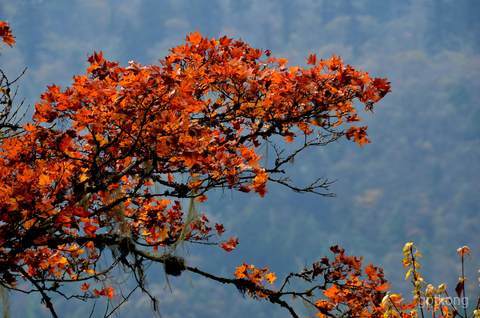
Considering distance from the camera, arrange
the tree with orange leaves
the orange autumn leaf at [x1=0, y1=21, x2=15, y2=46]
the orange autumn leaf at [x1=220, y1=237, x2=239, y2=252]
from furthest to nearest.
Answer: the orange autumn leaf at [x1=220, y1=237, x2=239, y2=252]
the orange autumn leaf at [x1=0, y1=21, x2=15, y2=46]
the tree with orange leaves

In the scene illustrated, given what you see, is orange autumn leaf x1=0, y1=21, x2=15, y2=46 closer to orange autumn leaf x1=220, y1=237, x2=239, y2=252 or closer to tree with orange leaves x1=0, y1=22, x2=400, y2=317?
tree with orange leaves x1=0, y1=22, x2=400, y2=317

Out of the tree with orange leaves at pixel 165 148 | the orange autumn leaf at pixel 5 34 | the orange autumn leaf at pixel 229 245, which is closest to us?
the tree with orange leaves at pixel 165 148

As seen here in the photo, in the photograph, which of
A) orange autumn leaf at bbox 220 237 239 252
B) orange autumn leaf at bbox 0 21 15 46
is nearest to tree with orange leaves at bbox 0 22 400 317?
orange autumn leaf at bbox 0 21 15 46

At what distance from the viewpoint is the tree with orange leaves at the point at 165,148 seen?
5035 millimetres

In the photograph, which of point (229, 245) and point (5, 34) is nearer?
point (5, 34)

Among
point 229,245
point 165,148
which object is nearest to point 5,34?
point 165,148

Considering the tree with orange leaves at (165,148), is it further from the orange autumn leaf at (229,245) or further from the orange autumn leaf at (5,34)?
the orange autumn leaf at (229,245)

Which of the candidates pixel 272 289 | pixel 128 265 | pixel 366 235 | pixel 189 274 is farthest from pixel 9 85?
pixel 366 235

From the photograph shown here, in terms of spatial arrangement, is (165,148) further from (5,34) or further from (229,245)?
(229,245)

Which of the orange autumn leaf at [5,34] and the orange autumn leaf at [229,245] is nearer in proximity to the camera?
the orange autumn leaf at [5,34]

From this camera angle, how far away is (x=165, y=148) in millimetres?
5000

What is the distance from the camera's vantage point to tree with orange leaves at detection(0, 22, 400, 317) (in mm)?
5035

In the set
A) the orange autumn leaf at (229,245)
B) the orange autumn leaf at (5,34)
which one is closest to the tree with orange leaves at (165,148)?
the orange autumn leaf at (5,34)

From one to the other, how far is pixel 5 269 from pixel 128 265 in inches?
46.8
